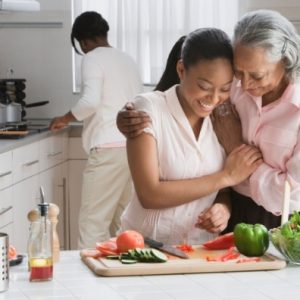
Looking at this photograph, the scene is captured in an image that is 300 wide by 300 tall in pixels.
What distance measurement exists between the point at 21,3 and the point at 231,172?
2.73 metres

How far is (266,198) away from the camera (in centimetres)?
271

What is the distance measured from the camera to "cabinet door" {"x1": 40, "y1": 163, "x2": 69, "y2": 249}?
16.9 ft

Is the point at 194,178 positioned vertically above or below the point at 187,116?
below

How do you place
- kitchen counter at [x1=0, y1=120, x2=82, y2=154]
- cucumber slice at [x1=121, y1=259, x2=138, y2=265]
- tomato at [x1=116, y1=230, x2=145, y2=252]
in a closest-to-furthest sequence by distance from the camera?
cucumber slice at [x1=121, y1=259, x2=138, y2=265] < tomato at [x1=116, y1=230, x2=145, y2=252] < kitchen counter at [x1=0, y1=120, x2=82, y2=154]

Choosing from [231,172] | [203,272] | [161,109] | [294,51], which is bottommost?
→ [203,272]

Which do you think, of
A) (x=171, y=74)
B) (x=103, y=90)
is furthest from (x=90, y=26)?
(x=171, y=74)

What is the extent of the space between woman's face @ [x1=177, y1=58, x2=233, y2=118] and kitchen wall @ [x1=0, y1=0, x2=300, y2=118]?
10.1 ft

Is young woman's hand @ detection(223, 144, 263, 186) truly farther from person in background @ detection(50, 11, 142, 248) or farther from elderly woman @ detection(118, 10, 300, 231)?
person in background @ detection(50, 11, 142, 248)

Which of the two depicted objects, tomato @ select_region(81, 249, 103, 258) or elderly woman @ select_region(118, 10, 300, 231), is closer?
tomato @ select_region(81, 249, 103, 258)

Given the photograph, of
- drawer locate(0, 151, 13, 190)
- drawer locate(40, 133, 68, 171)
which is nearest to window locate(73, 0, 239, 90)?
drawer locate(40, 133, 68, 171)

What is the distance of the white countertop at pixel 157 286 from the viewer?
204 cm

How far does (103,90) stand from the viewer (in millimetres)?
4891

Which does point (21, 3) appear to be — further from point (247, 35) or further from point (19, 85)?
point (247, 35)

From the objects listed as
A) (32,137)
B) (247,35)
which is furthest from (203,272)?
(32,137)
